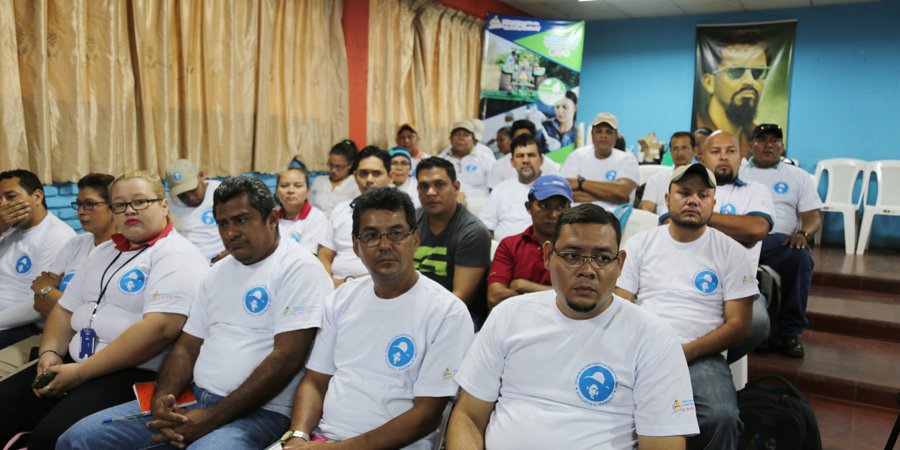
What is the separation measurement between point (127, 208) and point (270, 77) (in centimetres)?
258

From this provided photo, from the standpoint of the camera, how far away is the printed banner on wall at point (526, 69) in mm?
6945

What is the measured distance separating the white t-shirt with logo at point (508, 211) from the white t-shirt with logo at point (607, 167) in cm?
77

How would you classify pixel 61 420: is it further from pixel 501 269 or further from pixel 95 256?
pixel 501 269

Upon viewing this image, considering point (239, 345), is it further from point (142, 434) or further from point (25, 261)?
point (25, 261)

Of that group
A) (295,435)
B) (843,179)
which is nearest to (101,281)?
(295,435)

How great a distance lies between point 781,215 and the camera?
150 inches

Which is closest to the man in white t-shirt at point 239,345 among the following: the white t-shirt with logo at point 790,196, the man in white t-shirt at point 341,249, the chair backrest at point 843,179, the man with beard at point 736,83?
the man in white t-shirt at point 341,249

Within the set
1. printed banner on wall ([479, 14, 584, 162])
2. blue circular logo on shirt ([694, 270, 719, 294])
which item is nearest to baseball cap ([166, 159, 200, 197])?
blue circular logo on shirt ([694, 270, 719, 294])

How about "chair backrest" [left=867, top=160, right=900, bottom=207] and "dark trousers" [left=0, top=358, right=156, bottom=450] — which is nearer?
"dark trousers" [left=0, top=358, right=156, bottom=450]

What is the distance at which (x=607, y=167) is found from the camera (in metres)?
4.46

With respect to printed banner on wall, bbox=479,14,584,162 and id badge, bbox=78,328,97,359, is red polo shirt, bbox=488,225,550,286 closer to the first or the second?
id badge, bbox=78,328,97,359

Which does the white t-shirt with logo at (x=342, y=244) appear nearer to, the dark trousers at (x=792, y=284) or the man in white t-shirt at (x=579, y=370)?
the man in white t-shirt at (x=579, y=370)

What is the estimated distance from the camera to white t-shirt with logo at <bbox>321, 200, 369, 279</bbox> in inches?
136

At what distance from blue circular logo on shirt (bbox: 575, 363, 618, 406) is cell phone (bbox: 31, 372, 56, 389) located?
188 cm
